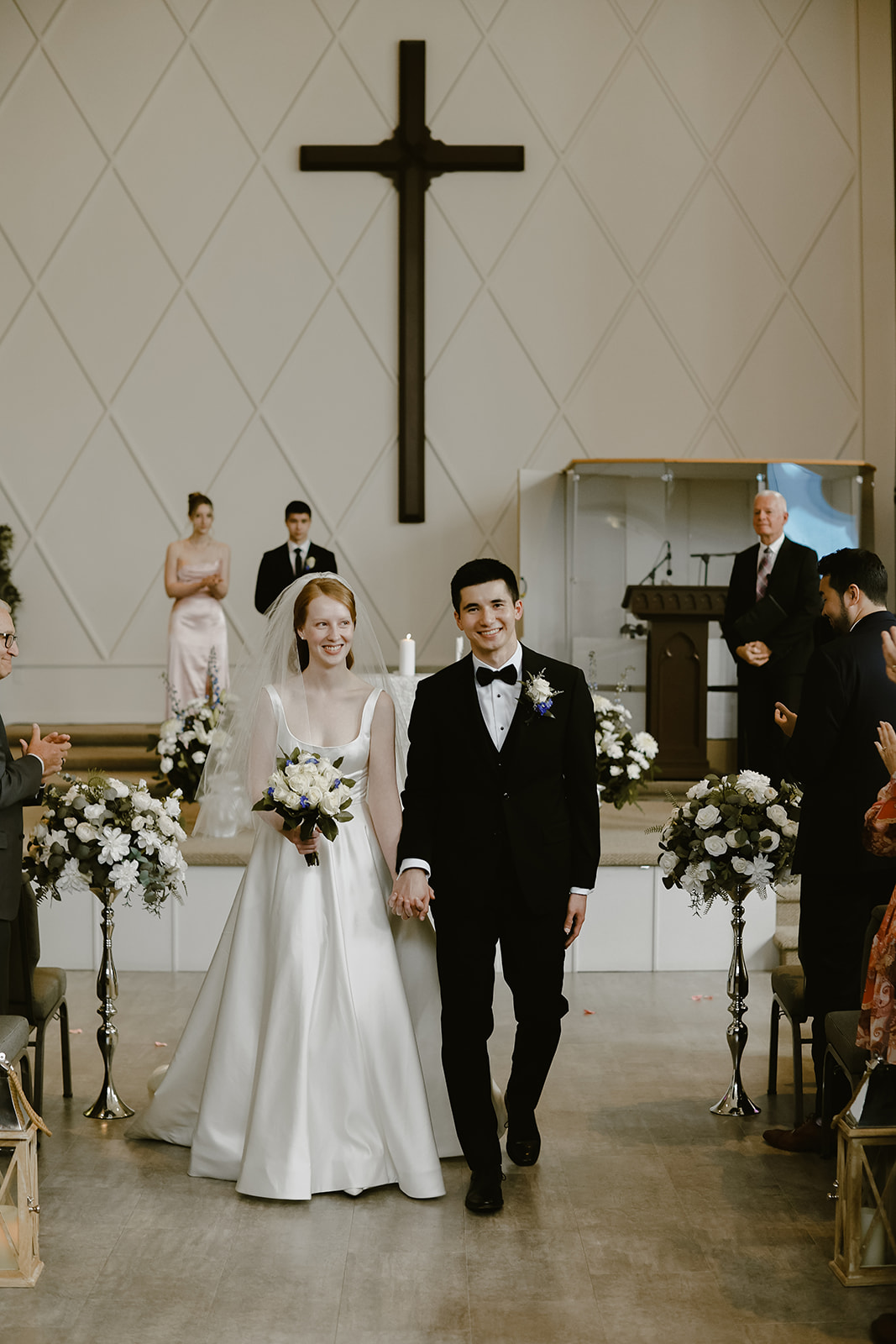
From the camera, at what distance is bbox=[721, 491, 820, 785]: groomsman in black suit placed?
7133 millimetres

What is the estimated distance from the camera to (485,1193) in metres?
3.50

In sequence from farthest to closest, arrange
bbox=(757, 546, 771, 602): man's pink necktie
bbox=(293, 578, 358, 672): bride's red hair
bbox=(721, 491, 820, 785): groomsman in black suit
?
1. bbox=(757, 546, 771, 602): man's pink necktie
2. bbox=(721, 491, 820, 785): groomsman in black suit
3. bbox=(293, 578, 358, 672): bride's red hair

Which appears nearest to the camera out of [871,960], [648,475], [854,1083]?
[871,960]

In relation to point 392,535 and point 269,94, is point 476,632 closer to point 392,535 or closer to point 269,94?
point 392,535

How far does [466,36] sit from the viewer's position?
423 inches

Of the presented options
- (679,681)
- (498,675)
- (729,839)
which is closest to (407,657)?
(729,839)

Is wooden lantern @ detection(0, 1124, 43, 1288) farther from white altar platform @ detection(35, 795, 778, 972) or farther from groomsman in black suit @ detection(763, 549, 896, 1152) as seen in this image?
white altar platform @ detection(35, 795, 778, 972)

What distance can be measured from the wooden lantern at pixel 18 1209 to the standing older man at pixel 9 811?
793 mm

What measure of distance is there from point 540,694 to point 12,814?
160 cm

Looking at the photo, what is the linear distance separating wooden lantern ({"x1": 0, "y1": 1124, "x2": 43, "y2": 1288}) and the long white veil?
118cm

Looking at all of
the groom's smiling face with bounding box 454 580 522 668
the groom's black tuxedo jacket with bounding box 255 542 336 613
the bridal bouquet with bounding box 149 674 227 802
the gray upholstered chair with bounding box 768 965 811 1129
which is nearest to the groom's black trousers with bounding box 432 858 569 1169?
the groom's smiling face with bounding box 454 580 522 668

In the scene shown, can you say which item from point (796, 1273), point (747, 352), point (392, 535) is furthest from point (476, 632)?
point (747, 352)

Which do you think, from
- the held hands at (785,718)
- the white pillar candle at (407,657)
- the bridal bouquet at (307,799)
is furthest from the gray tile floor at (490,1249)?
the white pillar candle at (407,657)

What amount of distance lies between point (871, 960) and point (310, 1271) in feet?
5.18
